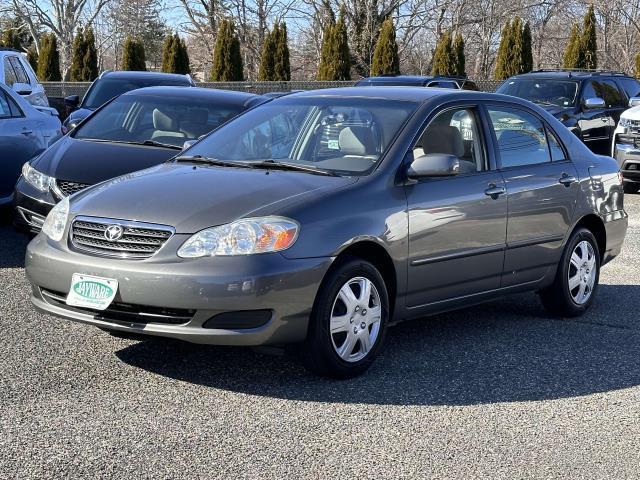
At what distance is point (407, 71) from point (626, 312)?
5672 cm

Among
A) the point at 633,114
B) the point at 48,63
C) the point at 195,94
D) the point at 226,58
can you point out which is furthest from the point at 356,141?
the point at 48,63

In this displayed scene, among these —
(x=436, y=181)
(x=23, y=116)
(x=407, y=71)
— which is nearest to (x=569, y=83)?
(x=23, y=116)

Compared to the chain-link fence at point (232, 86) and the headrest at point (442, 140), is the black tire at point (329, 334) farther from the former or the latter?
the chain-link fence at point (232, 86)

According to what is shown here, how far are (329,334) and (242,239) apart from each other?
677 mm

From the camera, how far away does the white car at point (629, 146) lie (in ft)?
51.3

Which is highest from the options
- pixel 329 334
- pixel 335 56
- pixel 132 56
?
pixel 132 56

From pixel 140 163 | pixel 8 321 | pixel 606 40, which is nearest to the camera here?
pixel 8 321

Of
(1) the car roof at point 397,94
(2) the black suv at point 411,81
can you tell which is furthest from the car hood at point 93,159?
(2) the black suv at point 411,81

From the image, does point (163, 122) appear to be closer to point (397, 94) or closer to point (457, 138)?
point (397, 94)

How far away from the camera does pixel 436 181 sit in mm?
6391

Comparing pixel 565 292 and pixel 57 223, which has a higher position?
pixel 57 223

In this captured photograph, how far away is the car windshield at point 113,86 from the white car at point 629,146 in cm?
636

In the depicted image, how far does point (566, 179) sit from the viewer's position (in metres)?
7.50

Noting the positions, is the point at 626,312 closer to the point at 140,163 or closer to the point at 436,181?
the point at 436,181
